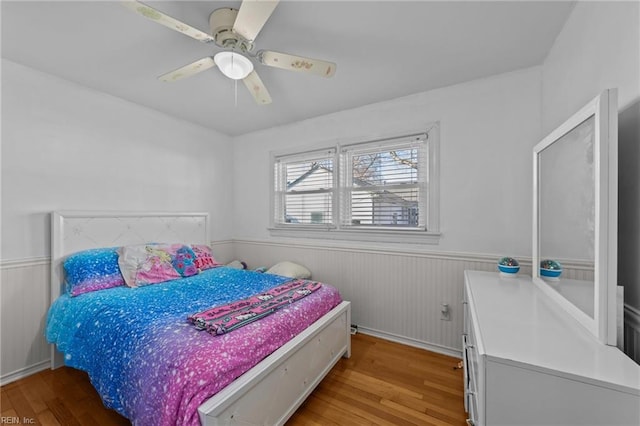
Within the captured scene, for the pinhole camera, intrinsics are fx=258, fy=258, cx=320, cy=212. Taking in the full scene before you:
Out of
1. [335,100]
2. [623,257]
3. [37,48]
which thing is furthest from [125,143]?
[623,257]

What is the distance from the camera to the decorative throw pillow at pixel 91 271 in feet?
7.05

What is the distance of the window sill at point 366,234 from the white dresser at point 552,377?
1442mm

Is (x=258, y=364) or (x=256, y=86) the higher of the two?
(x=256, y=86)

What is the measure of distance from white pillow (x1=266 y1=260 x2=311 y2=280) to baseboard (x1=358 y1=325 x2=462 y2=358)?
862 mm

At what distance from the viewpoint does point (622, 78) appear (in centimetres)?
112

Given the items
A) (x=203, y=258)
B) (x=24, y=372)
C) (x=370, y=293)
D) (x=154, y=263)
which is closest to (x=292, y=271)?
(x=370, y=293)

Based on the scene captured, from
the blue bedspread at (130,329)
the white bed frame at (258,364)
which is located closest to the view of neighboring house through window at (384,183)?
the white bed frame at (258,364)

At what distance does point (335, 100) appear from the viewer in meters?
2.78

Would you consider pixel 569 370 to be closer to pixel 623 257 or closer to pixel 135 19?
pixel 623 257

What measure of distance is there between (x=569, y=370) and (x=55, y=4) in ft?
9.77

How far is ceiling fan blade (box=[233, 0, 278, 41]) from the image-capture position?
1.25 m

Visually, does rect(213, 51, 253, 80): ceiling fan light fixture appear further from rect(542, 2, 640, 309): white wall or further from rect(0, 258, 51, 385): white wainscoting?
rect(0, 258, 51, 385): white wainscoting

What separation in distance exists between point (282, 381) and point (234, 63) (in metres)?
2.07

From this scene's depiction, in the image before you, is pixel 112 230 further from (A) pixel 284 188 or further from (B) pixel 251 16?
(B) pixel 251 16
